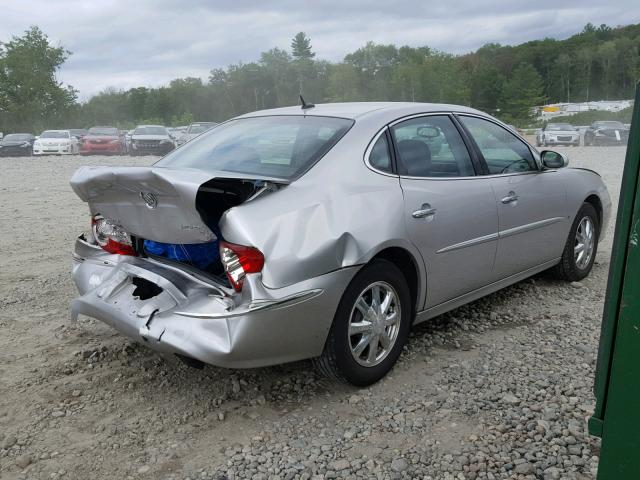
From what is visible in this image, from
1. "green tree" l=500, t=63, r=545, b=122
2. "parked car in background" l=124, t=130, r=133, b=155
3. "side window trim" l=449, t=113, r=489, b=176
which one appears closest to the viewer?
"side window trim" l=449, t=113, r=489, b=176

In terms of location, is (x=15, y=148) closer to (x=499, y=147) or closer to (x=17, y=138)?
(x=17, y=138)

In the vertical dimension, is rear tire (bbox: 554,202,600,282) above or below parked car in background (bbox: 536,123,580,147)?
above

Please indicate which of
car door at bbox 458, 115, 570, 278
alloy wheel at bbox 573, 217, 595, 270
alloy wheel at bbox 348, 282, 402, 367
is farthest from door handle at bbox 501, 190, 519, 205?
alloy wheel at bbox 348, 282, 402, 367

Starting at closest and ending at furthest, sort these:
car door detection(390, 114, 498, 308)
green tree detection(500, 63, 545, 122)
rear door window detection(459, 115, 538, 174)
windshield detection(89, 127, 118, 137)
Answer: car door detection(390, 114, 498, 308) < rear door window detection(459, 115, 538, 174) < windshield detection(89, 127, 118, 137) < green tree detection(500, 63, 545, 122)

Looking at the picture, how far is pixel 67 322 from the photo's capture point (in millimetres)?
4512

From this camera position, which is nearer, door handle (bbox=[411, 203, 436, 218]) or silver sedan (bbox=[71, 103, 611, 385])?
silver sedan (bbox=[71, 103, 611, 385])

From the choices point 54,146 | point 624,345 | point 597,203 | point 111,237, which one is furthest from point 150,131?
point 624,345

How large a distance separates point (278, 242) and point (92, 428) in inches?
51.8

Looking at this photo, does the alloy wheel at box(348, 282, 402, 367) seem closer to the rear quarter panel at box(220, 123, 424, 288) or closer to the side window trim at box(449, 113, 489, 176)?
the rear quarter panel at box(220, 123, 424, 288)

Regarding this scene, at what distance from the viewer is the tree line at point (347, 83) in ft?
189

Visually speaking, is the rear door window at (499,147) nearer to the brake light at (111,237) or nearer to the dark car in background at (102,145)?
the brake light at (111,237)

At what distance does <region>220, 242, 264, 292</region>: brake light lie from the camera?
9.39 ft

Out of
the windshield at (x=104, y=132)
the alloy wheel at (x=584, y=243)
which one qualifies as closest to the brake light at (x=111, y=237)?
the alloy wheel at (x=584, y=243)

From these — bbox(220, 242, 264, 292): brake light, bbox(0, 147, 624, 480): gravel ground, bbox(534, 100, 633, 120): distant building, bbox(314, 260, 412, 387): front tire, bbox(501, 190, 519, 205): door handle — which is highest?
bbox(220, 242, 264, 292): brake light
